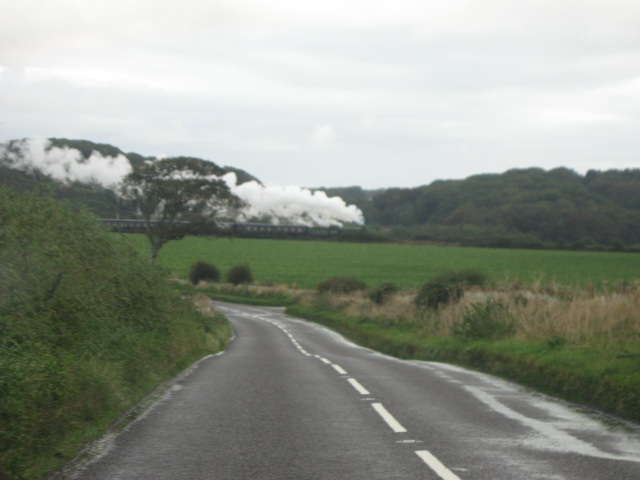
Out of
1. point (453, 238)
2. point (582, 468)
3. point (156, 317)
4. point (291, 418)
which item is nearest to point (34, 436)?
point (291, 418)

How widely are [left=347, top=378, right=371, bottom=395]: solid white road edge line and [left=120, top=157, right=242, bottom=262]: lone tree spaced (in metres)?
45.7

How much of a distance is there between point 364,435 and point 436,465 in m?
1.47

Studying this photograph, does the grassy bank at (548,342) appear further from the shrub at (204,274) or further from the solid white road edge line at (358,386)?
the shrub at (204,274)

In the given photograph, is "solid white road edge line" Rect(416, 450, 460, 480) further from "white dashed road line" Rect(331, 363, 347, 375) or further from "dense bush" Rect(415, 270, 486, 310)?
"dense bush" Rect(415, 270, 486, 310)

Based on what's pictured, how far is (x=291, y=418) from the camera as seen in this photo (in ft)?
28.4

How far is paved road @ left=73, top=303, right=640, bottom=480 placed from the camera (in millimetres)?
6160

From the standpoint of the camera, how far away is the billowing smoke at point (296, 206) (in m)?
106

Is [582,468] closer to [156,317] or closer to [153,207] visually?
[156,317]

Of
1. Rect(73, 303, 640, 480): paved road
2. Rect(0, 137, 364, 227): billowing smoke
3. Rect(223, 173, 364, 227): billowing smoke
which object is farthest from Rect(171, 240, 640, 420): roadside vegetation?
Rect(223, 173, 364, 227): billowing smoke

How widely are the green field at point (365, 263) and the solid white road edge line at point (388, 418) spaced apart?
46978 millimetres

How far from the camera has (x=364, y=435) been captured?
764cm

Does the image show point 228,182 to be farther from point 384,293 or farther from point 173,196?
point 384,293

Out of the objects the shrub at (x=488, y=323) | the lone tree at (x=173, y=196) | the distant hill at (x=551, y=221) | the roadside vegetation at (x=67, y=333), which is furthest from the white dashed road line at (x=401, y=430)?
the distant hill at (x=551, y=221)

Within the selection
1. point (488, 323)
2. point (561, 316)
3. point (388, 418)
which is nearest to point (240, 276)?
point (488, 323)
